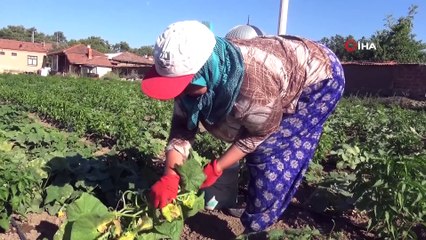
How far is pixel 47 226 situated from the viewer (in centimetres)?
274

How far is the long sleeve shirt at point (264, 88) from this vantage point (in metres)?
1.95

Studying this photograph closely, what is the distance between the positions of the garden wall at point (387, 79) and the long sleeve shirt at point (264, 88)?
540 inches

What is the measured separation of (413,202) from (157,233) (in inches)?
48.6

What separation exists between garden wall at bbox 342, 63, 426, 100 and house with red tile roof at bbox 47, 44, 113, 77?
30.5m

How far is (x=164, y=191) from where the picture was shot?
187cm

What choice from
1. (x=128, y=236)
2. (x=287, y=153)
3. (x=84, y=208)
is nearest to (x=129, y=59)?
(x=287, y=153)

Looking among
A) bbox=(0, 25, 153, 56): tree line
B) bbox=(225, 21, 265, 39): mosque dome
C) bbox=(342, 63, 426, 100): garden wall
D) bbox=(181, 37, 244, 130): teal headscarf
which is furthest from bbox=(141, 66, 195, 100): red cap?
bbox=(0, 25, 153, 56): tree line

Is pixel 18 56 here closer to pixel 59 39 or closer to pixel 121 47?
pixel 121 47

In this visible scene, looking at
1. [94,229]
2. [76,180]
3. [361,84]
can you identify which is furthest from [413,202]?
[361,84]

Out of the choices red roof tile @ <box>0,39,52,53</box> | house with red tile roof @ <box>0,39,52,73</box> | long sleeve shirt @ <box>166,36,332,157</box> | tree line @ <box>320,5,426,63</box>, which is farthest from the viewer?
house with red tile roof @ <box>0,39,52,73</box>

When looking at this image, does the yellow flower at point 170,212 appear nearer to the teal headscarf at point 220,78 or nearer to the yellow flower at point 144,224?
the yellow flower at point 144,224

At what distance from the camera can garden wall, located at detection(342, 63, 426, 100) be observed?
15508mm

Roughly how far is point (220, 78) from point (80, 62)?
4756 centimetres

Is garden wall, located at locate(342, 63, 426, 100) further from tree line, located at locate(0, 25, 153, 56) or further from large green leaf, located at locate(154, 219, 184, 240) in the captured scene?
tree line, located at locate(0, 25, 153, 56)
